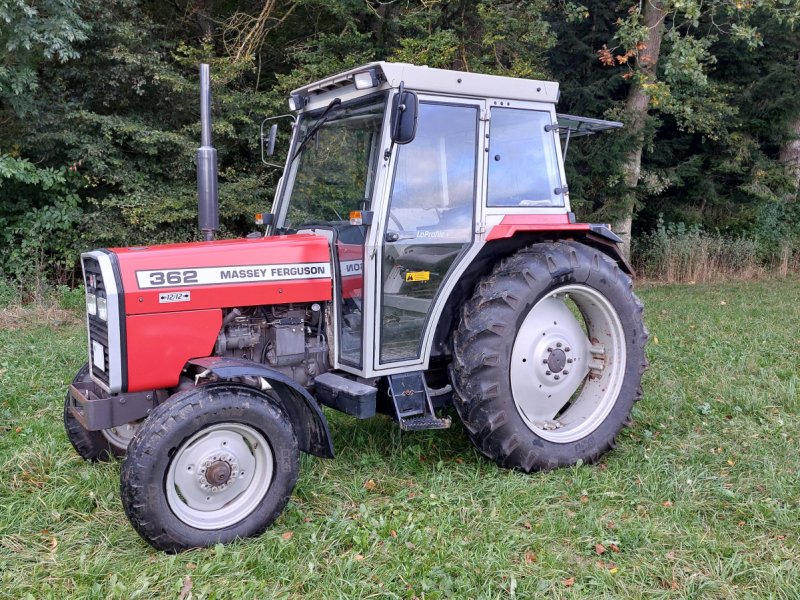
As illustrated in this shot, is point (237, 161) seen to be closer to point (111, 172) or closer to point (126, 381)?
point (111, 172)

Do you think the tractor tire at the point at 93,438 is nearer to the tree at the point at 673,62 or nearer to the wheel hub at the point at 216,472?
the wheel hub at the point at 216,472

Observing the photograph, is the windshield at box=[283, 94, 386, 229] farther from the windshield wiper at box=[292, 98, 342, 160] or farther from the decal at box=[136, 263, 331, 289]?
the decal at box=[136, 263, 331, 289]

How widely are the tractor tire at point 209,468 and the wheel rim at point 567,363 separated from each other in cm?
142

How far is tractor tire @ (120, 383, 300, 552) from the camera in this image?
9.27 ft

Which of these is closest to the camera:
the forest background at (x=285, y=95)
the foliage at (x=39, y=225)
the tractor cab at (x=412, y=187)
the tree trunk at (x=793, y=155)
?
the tractor cab at (x=412, y=187)

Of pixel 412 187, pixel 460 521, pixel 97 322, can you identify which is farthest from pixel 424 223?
pixel 97 322

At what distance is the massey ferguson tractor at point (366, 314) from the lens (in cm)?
308

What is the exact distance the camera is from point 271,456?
3.11 m

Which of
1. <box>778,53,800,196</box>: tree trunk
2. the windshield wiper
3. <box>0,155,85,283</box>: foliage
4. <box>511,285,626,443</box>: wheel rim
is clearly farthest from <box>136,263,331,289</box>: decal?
<box>778,53,800,196</box>: tree trunk

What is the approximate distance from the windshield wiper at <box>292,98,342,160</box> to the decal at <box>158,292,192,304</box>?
1.26m

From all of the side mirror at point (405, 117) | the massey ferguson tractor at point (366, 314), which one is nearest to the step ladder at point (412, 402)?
the massey ferguson tractor at point (366, 314)

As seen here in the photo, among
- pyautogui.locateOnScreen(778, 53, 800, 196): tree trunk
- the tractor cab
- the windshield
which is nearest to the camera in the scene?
the tractor cab

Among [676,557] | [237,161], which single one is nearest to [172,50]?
[237,161]

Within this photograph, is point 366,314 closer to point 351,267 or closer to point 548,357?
point 351,267
